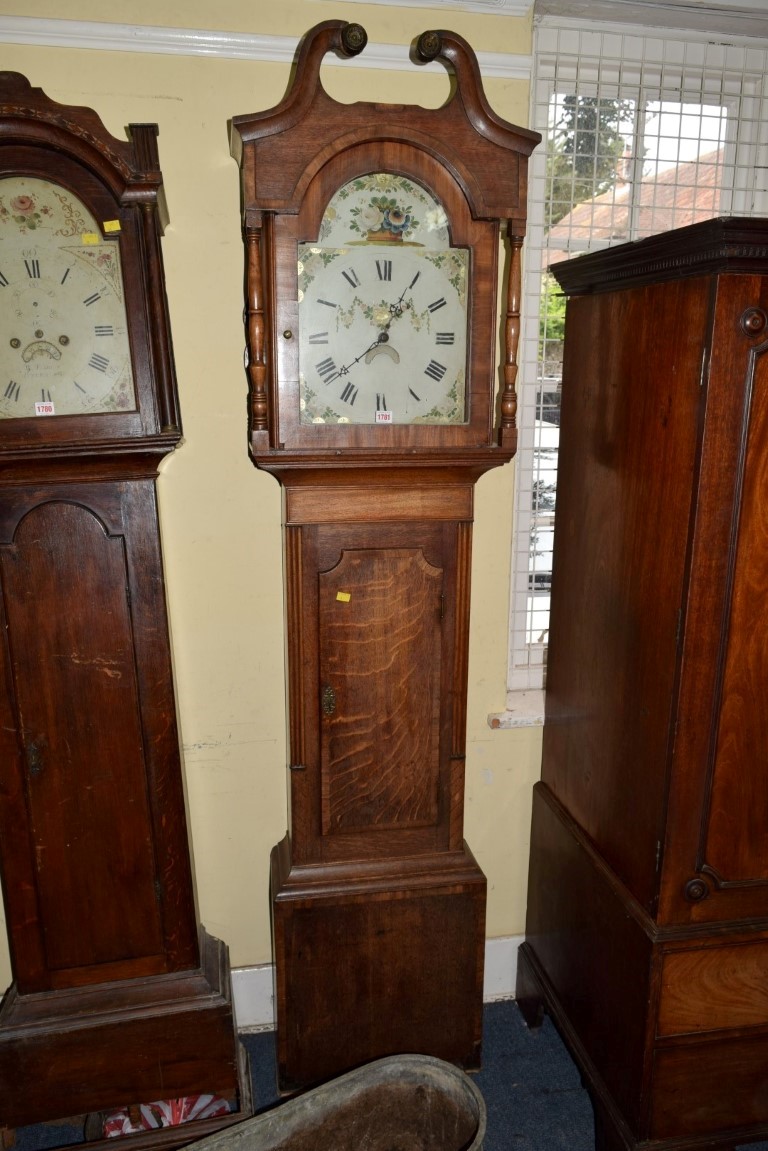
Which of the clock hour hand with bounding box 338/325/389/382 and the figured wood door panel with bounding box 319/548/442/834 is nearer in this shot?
the clock hour hand with bounding box 338/325/389/382

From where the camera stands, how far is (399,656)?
175 cm

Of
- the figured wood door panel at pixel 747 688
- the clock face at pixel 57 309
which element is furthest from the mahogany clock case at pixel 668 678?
the clock face at pixel 57 309

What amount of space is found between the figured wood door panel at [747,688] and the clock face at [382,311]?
0.54 meters

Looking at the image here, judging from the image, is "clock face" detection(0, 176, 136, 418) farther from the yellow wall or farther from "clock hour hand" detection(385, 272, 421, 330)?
"clock hour hand" detection(385, 272, 421, 330)

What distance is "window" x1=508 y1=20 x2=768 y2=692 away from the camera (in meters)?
1.84

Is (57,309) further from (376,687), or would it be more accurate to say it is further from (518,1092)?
(518,1092)

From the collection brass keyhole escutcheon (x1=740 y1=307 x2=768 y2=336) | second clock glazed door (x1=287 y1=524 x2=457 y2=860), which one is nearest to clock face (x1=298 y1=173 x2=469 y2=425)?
second clock glazed door (x1=287 y1=524 x2=457 y2=860)

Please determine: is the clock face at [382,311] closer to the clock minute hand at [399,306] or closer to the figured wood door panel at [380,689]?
the clock minute hand at [399,306]

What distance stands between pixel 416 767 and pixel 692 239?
3.88ft

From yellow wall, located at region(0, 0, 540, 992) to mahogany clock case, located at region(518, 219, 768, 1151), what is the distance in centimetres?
31

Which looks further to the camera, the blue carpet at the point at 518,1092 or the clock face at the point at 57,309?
the blue carpet at the point at 518,1092

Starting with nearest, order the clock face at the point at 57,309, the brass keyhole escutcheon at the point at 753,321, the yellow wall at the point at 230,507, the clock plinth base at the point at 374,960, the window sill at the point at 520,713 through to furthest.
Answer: the brass keyhole escutcheon at the point at 753,321
the clock face at the point at 57,309
the yellow wall at the point at 230,507
the clock plinth base at the point at 374,960
the window sill at the point at 520,713

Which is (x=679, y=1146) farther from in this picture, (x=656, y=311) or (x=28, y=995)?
(x=656, y=311)

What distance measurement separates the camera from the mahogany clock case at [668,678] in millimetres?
1371
